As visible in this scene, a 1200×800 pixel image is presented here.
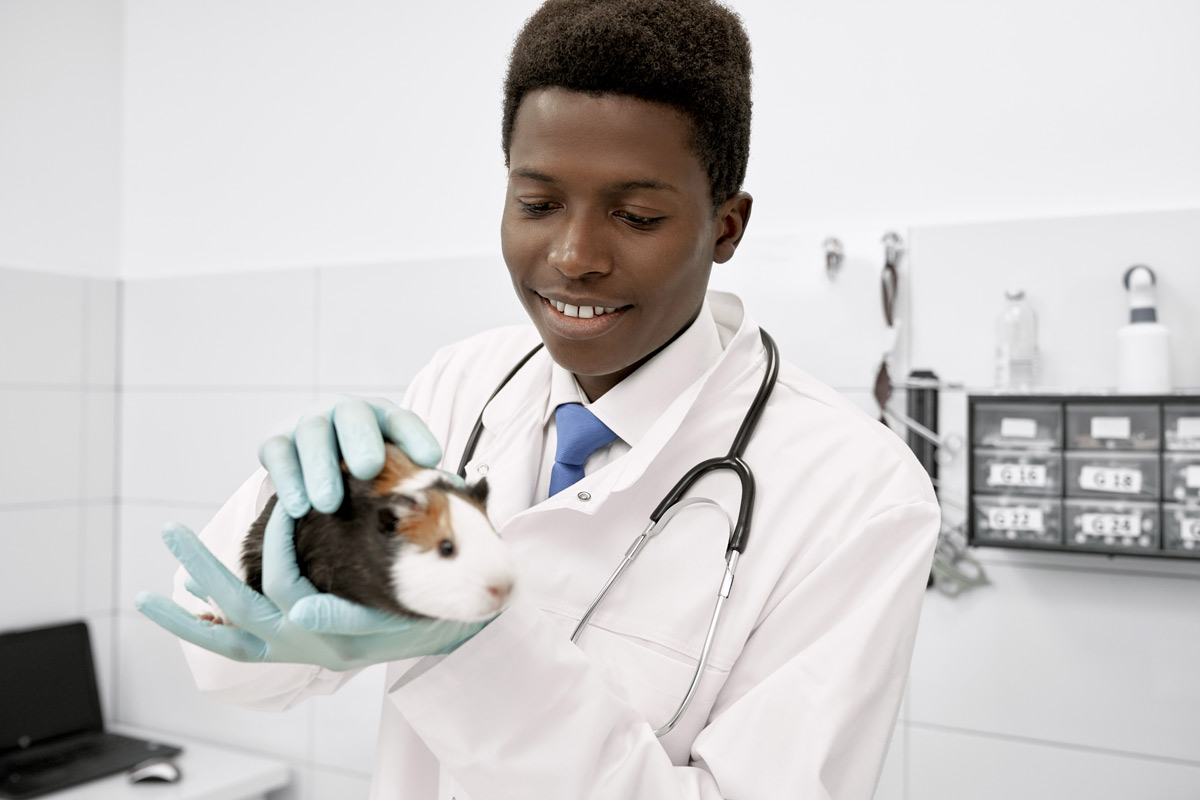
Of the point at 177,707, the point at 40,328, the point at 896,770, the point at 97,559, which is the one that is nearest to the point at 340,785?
the point at 177,707

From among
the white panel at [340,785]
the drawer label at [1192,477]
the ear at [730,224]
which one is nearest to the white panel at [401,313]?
the white panel at [340,785]

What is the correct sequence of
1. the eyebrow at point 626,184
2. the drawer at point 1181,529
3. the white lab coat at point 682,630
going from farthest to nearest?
the drawer at point 1181,529 → the eyebrow at point 626,184 → the white lab coat at point 682,630

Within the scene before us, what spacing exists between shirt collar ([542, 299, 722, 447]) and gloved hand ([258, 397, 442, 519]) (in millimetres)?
286

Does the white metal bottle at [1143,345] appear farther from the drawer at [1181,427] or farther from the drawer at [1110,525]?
the drawer at [1110,525]

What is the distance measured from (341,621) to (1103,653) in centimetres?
134

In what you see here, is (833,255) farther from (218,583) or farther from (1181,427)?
(218,583)

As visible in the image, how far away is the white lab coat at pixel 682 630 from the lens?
27.0 inches

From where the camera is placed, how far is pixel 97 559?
93.1 inches

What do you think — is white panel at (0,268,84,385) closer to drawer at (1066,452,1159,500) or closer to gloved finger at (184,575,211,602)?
gloved finger at (184,575,211,602)

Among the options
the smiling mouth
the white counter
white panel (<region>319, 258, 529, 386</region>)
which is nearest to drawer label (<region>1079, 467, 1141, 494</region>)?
the smiling mouth

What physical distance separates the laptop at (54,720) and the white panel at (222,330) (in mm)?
678

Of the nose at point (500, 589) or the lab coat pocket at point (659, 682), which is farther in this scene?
the lab coat pocket at point (659, 682)

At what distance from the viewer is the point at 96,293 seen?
237 cm

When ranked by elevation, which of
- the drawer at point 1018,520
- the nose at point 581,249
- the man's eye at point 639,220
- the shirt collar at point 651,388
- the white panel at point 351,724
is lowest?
the white panel at point 351,724
